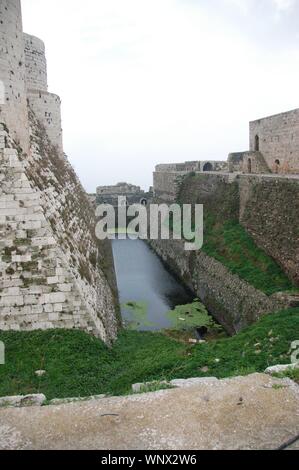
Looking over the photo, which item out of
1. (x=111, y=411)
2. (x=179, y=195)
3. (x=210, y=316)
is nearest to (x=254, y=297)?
(x=210, y=316)

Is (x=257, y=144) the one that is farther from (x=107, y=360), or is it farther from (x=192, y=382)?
(x=192, y=382)

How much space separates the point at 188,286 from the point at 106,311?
886 cm

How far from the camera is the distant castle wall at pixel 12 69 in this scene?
9227 millimetres

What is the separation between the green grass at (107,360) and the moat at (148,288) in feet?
18.9

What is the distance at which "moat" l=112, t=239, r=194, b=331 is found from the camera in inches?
613

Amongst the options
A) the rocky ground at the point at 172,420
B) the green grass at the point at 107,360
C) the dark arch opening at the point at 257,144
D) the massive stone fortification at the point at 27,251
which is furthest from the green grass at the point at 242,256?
the rocky ground at the point at 172,420

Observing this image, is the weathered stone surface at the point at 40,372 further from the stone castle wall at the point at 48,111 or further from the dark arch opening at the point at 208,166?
the dark arch opening at the point at 208,166

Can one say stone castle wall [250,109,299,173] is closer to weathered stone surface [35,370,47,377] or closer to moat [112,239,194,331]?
moat [112,239,194,331]

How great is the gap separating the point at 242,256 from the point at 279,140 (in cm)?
757

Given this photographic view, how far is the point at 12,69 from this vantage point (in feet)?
31.4

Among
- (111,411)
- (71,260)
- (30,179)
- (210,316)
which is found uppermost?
(30,179)

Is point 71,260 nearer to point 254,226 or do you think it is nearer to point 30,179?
point 30,179

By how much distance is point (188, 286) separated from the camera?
19297 mm

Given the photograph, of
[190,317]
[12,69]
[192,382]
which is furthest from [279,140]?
[192,382]
